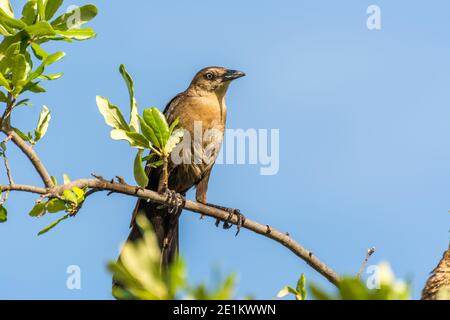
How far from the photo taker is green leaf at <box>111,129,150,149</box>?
2881 millimetres

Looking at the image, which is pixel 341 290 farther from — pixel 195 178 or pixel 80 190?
pixel 195 178

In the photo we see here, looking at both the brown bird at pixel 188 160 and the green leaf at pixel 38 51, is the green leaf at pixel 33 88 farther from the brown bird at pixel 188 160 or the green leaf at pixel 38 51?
the brown bird at pixel 188 160

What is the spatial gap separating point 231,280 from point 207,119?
5.69 metres

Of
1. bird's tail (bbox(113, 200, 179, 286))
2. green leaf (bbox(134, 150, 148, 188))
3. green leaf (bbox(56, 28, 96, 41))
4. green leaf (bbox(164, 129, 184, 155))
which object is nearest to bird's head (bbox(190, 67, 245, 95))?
Result: bird's tail (bbox(113, 200, 179, 286))

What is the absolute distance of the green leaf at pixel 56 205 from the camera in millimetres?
2769

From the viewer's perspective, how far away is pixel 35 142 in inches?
115

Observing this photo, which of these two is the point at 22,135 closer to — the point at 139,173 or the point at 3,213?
the point at 3,213

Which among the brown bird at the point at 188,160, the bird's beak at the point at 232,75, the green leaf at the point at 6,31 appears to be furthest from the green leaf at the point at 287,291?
the bird's beak at the point at 232,75

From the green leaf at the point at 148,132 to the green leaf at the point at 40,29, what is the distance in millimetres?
500

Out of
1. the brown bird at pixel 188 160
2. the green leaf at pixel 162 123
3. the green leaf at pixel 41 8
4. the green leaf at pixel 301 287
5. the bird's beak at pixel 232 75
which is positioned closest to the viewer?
the green leaf at pixel 301 287

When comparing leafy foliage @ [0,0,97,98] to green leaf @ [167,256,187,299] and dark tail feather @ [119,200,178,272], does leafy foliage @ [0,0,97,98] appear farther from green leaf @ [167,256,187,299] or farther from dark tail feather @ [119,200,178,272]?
dark tail feather @ [119,200,178,272]

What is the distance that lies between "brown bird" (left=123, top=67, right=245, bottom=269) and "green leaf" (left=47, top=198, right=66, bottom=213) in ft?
11.0

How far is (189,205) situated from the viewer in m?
3.88

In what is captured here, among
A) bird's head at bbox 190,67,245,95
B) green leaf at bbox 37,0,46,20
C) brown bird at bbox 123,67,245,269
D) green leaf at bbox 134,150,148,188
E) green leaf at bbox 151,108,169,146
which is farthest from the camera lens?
bird's head at bbox 190,67,245,95
